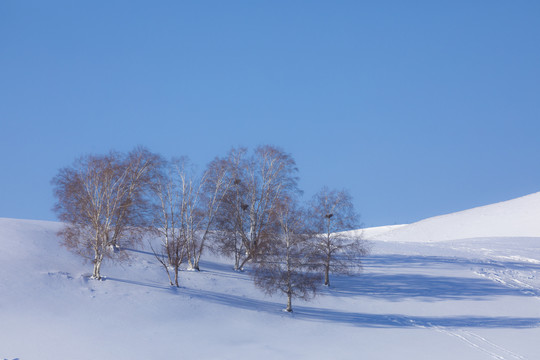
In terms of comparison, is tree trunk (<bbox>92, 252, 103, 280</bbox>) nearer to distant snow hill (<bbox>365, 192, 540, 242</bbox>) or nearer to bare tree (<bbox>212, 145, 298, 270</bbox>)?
bare tree (<bbox>212, 145, 298, 270</bbox>)

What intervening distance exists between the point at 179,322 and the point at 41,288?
730 centimetres

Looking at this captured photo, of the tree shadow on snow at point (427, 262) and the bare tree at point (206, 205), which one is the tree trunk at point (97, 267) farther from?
the tree shadow on snow at point (427, 262)

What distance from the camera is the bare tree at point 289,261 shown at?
27.8 m

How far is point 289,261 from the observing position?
27922mm

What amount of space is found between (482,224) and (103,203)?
235 ft

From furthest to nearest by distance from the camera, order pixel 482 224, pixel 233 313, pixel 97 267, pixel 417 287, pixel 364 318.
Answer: pixel 482 224 < pixel 417 287 < pixel 364 318 < pixel 97 267 < pixel 233 313

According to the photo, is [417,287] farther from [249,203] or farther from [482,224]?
[482,224]

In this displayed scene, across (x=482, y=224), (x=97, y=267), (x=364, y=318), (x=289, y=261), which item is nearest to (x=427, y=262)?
(x=364, y=318)

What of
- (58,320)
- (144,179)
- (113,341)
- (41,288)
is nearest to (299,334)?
(113,341)

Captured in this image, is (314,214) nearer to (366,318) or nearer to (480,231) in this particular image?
(366,318)

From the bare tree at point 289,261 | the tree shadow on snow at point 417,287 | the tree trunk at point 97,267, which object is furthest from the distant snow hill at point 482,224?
the tree trunk at point 97,267

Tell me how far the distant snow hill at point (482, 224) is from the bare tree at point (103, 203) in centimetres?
4899

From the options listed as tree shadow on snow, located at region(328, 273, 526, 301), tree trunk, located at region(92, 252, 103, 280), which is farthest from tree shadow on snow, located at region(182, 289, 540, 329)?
tree trunk, located at region(92, 252, 103, 280)

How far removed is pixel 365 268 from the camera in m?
40.5
